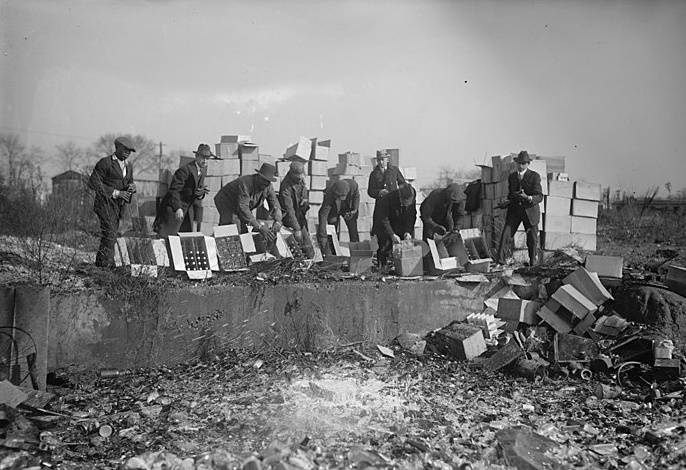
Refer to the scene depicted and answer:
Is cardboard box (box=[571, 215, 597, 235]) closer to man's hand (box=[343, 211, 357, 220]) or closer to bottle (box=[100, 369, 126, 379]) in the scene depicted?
man's hand (box=[343, 211, 357, 220])

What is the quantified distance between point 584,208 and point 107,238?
7584mm

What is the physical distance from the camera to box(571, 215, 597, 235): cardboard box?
960cm

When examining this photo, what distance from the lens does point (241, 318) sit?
6.35 m

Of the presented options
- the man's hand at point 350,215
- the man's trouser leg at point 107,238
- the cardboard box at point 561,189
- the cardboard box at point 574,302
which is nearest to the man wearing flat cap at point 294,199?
the man's hand at point 350,215

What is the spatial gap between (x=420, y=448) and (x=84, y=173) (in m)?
6.88

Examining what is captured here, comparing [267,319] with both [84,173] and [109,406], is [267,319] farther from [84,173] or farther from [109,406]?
[84,173]

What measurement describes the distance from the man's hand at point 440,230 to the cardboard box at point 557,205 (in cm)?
197

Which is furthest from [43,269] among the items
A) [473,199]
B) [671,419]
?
[473,199]

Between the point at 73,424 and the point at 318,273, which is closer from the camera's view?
the point at 73,424

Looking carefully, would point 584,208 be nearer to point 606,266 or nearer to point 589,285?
point 606,266

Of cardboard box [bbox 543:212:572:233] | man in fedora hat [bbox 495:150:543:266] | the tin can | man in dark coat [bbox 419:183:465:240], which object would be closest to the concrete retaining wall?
man in fedora hat [bbox 495:150:543:266]

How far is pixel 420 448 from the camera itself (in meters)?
3.83

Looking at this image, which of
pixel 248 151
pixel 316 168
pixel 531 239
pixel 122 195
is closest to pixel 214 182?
pixel 248 151

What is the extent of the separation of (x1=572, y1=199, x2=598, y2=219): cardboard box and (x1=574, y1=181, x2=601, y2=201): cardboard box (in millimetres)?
70
